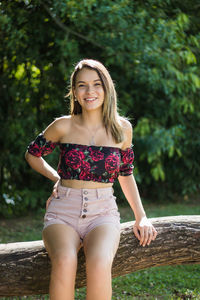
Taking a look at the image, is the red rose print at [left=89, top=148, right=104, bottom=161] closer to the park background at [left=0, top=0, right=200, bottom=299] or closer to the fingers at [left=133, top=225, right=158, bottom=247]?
the fingers at [left=133, top=225, right=158, bottom=247]

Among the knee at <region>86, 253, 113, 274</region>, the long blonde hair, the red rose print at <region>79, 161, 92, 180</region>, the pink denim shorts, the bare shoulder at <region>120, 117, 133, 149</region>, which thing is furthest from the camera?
the bare shoulder at <region>120, 117, 133, 149</region>

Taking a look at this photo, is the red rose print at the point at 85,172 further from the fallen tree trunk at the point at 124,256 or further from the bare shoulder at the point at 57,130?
the fallen tree trunk at the point at 124,256

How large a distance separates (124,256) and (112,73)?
4.06m

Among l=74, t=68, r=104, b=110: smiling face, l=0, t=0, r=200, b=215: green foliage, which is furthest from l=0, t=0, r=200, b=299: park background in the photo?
l=74, t=68, r=104, b=110: smiling face

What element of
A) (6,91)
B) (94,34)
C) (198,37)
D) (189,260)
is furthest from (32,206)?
(189,260)

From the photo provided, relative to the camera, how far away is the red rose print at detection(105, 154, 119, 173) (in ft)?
9.10

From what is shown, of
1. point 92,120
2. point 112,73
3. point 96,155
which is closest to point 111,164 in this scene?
point 96,155

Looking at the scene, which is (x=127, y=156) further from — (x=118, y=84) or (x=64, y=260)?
(x=118, y=84)

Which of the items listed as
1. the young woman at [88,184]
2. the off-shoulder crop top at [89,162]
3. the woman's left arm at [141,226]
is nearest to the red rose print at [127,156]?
the young woman at [88,184]

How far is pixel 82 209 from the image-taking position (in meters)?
2.61

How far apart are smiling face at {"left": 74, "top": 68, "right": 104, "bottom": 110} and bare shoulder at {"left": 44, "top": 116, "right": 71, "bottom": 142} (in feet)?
0.56

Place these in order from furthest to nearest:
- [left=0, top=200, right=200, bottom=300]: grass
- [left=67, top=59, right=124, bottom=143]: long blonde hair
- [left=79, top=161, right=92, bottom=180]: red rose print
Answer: [left=0, top=200, right=200, bottom=300]: grass, [left=67, top=59, right=124, bottom=143]: long blonde hair, [left=79, top=161, right=92, bottom=180]: red rose print

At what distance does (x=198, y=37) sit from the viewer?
5945 millimetres

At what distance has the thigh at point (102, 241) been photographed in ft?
7.95
